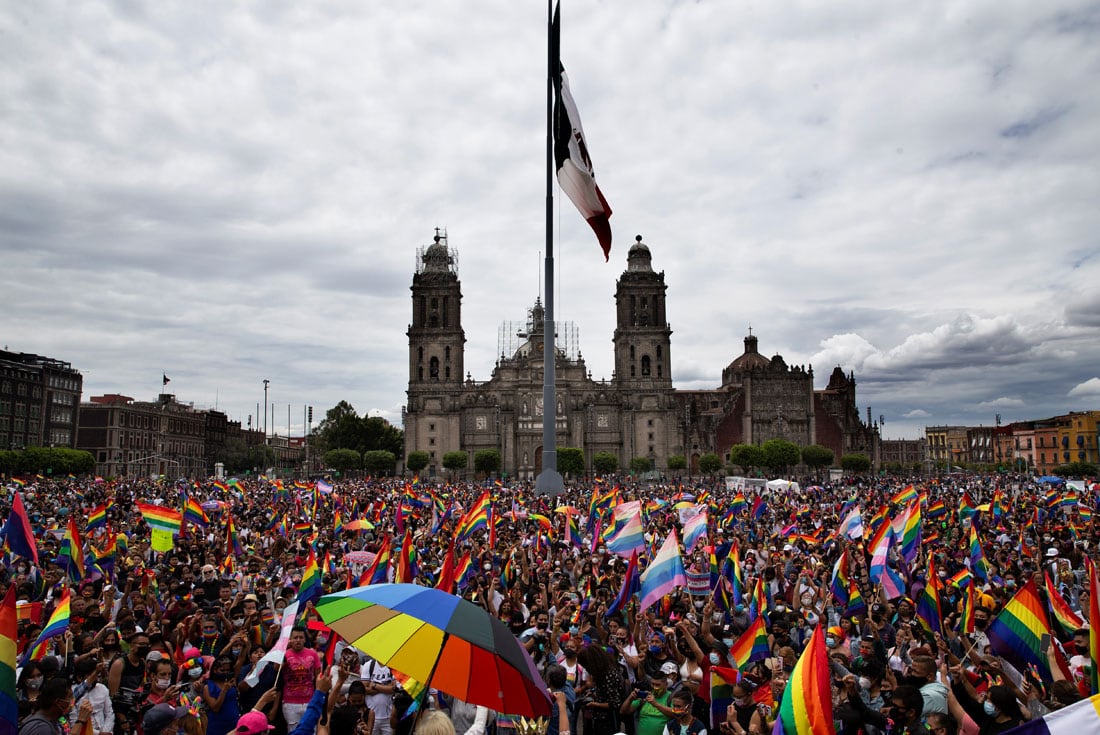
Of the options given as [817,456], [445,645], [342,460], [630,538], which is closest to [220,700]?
[445,645]

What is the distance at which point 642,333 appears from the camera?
87.2 meters

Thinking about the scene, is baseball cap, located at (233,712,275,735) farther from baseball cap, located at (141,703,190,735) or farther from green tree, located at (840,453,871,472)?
green tree, located at (840,453,871,472)

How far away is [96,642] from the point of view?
8039mm

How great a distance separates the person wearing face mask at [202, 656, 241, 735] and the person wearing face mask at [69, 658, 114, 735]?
0.75 meters

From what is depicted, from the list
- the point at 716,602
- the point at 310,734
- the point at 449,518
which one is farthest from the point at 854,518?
the point at 310,734

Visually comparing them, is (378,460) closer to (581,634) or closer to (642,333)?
(642,333)

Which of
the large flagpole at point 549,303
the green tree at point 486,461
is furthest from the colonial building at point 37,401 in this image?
the large flagpole at point 549,303

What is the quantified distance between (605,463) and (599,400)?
913cm

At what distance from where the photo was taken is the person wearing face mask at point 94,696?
6566mm

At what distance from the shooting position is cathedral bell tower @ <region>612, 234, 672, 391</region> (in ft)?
286

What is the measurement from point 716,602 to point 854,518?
7.44 m

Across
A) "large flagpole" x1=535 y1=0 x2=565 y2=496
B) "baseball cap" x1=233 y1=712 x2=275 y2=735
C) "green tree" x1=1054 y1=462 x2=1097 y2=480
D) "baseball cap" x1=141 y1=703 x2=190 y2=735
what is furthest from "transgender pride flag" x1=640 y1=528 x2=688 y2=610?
"green tree" x1=1054 y1=462 x2=1097 y2=480

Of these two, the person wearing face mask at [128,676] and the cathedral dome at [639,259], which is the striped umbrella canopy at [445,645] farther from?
the cathedral dome at [639,259]

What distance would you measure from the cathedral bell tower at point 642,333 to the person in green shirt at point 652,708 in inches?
3163
